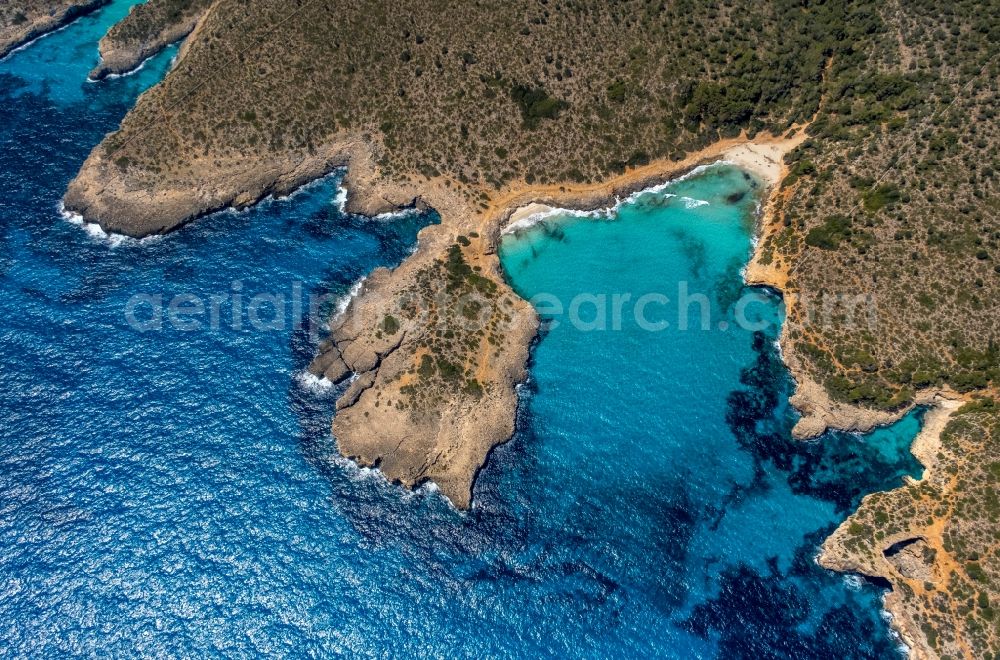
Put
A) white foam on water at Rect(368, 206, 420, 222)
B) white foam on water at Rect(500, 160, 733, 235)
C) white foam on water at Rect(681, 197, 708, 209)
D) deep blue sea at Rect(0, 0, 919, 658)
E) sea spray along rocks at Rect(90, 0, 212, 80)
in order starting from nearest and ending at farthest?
deep blue sea at Rect(0, 0, 919, 658) < white foam on water at Rect(500, 160, 733, 235) < white foam on water at Rect(368, 206, 420, 222) < white foam on water at Rect(681, 197, 708, 209) < sea spray along rocks at Rect(90, 0, 212, 80)

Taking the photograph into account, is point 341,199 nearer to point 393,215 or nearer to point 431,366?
point 393,215

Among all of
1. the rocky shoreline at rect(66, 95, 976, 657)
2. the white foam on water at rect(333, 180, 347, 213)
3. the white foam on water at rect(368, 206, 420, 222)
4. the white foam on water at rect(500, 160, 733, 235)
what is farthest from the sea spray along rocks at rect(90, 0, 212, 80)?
the white foam on water at rect(500, 160, 733, 235)

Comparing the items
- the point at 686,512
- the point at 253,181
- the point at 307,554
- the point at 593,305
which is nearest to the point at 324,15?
the point at 253,181

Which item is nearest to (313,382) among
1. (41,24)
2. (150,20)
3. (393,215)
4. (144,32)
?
(393,215)

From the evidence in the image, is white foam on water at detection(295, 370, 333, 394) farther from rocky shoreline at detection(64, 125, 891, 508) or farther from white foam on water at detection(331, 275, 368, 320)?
white foam on water at detection(331, 275, 368, 320)

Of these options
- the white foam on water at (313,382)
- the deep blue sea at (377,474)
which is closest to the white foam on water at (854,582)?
the deep blue sea at (377,474)

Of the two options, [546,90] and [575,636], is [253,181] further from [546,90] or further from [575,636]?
[575,636]
